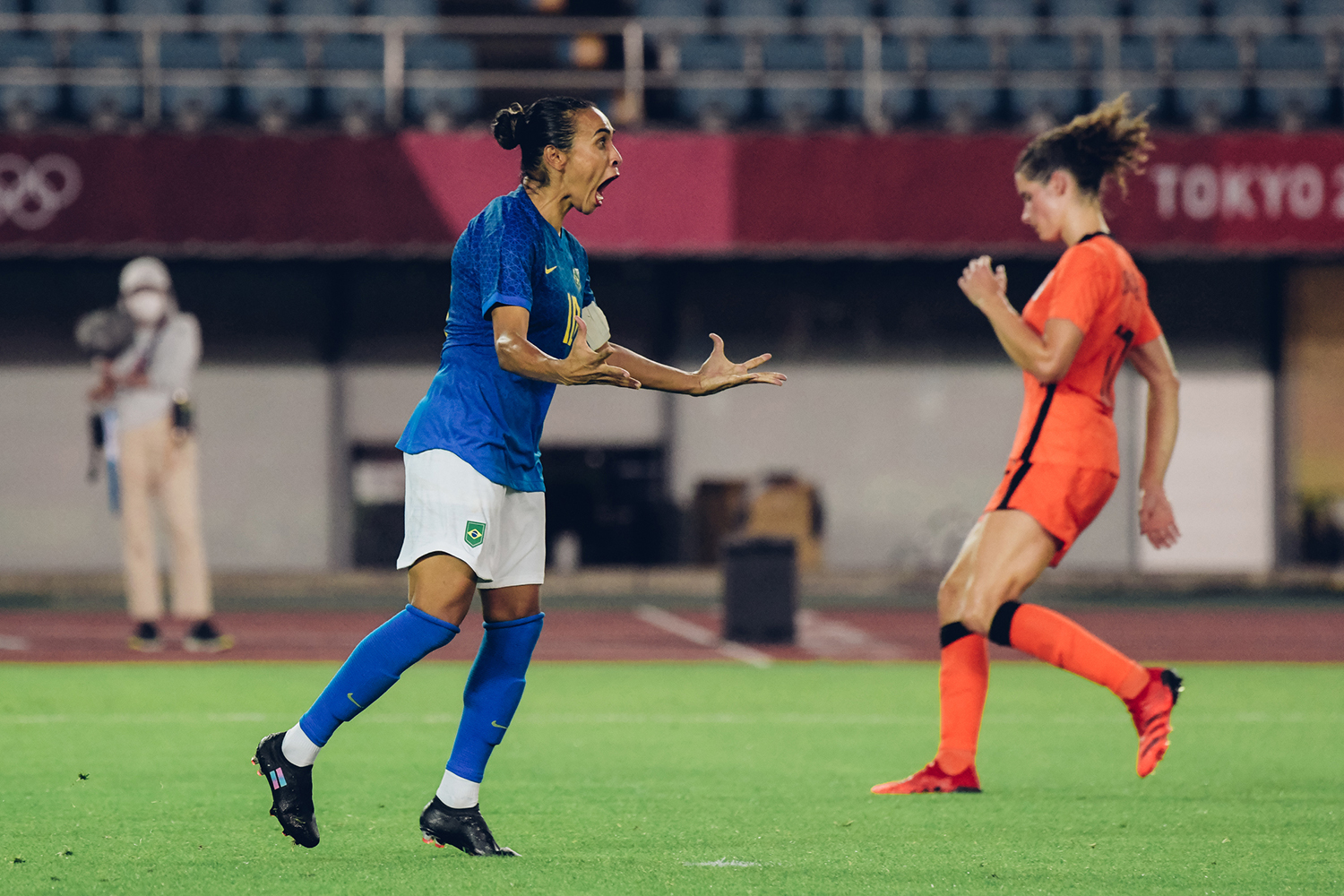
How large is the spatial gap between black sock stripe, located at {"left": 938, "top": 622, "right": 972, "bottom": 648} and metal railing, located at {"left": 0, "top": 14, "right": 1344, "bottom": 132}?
40.4 ft

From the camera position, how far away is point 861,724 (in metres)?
8.41

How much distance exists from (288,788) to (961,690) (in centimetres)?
235

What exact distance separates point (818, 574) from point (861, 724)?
1064cm

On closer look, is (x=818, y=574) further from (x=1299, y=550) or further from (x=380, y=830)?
(x=380, y=830)

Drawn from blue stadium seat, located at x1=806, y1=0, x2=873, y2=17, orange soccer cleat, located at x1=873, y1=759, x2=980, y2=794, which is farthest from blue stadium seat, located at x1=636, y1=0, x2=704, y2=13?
orange soccer cleat, located at x1=873, y1=759, x2=980, y2=794

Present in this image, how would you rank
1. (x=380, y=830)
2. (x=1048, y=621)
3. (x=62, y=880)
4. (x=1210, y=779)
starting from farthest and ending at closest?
(x=1210, y=779), (x=1048, y=621), (x=380, y=830), (x=62, y=880)

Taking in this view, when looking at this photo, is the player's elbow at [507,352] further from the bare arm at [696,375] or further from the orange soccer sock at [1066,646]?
the orange soccer sock at [1066,646]

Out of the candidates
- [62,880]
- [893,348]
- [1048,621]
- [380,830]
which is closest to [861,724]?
[1048,621]

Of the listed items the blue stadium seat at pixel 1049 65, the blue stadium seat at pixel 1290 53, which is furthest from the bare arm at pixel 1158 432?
the blue stadium seat at pixel 1290 53

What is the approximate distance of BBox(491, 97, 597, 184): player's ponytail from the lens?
497 cm

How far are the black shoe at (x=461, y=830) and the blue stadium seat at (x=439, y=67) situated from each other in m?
Result: 14.2

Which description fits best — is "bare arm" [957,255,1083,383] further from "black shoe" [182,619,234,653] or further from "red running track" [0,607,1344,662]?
"black shoe" [182,619,234,653]

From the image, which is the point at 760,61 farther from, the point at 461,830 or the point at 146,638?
the point at 461,830

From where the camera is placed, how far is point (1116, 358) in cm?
595
